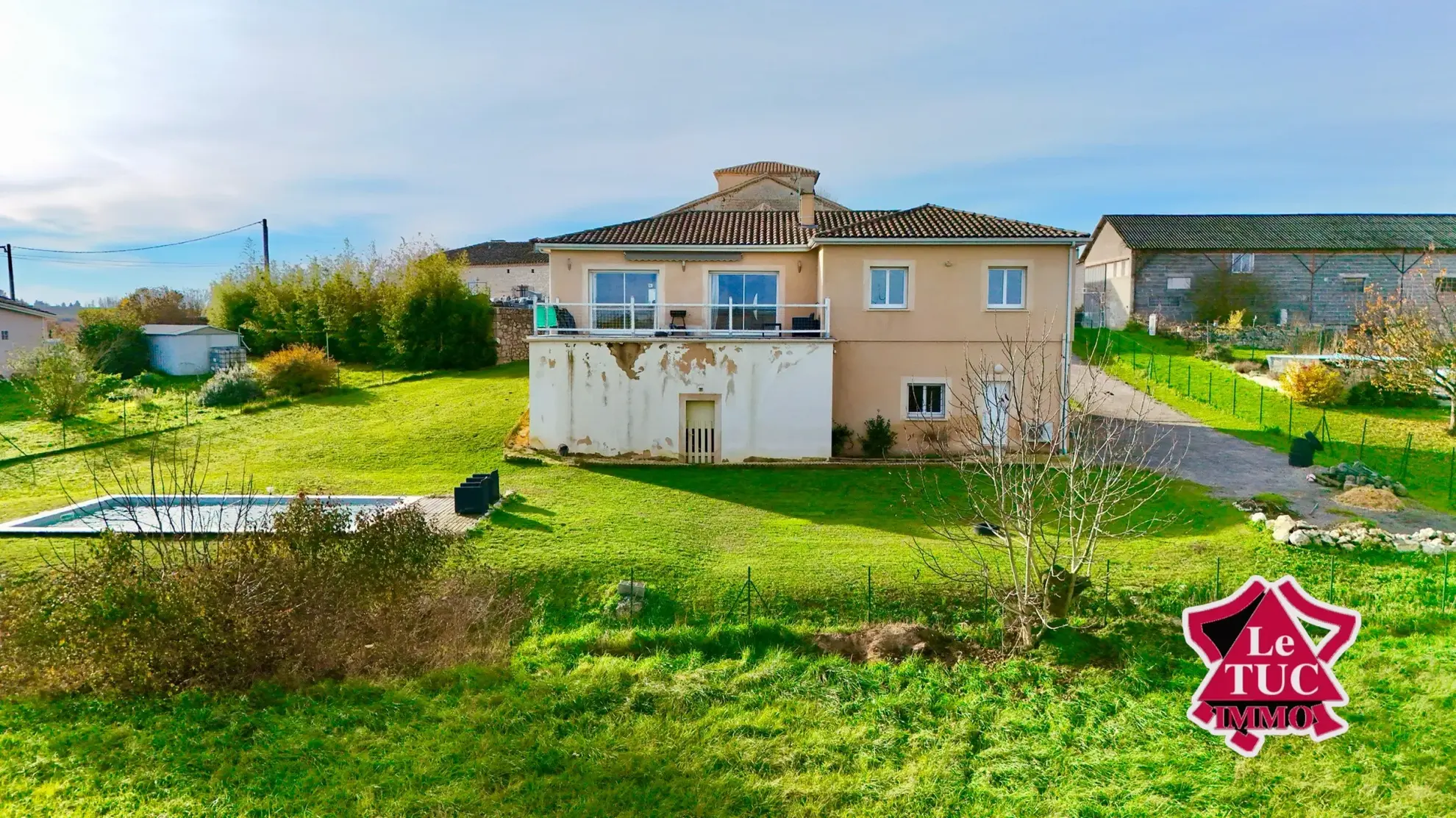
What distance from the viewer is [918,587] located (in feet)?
41.3

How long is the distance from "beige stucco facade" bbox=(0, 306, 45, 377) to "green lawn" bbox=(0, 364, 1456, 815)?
31.3 metres

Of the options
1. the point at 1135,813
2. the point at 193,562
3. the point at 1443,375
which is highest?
the point at 1443,375

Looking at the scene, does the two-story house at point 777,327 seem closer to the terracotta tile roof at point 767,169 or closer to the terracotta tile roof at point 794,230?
the terracotta tile roof at point 794,230

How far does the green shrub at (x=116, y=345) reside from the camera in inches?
1357

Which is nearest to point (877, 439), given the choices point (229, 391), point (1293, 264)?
point (229, 391)

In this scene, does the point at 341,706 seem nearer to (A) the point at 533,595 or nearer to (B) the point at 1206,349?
(A) the point at 533,595

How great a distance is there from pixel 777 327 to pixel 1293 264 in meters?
33.0

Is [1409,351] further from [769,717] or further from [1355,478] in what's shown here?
[769,717]

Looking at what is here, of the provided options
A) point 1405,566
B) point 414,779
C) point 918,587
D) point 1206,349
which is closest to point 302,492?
point 414,779

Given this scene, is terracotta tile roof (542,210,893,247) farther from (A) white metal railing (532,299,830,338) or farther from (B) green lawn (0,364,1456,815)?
(B) green lawn (0,364,1456,815)

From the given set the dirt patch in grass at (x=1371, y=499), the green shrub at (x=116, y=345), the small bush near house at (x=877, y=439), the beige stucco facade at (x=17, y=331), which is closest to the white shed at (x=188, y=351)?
the green shrub at (x=116, y=345)

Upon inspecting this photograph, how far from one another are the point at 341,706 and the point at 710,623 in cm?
465

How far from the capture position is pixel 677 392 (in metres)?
21.3

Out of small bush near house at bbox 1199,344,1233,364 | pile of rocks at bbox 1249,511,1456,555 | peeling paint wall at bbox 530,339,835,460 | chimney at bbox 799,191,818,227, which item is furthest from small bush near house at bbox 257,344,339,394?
small bush near house at bbox 1199,344,1233,364
